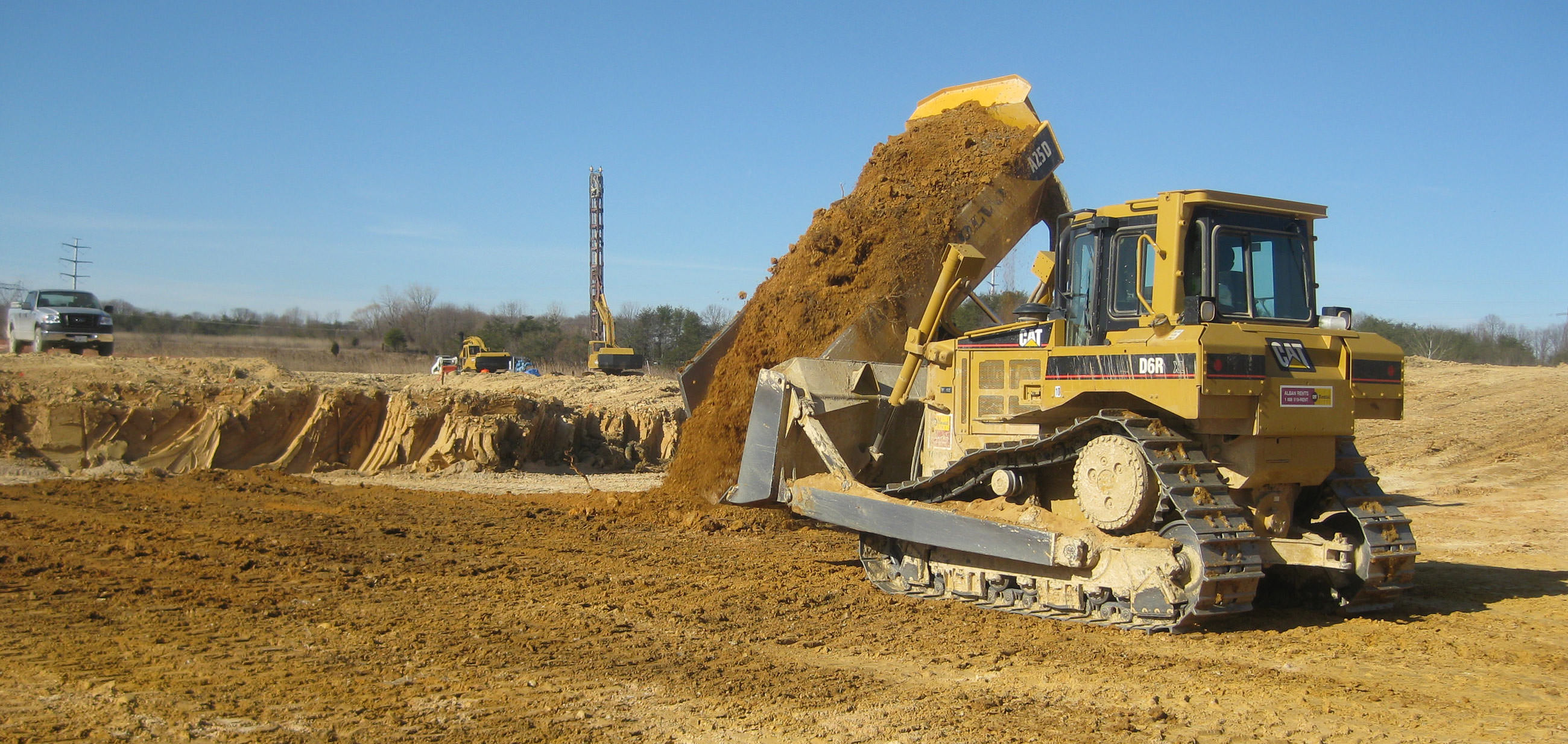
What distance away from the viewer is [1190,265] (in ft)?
21.9

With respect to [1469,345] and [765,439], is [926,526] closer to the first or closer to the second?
[765,439]

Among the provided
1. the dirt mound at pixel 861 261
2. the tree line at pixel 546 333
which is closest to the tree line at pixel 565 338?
the tree line at pixel 546 333

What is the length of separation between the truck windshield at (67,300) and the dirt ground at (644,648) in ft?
39.5

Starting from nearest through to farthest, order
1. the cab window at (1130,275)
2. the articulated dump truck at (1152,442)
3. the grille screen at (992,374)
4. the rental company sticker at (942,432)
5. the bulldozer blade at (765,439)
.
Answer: the articulated dump truck at (1152,442) → the cab window at (1130,275) → the grille screen at (992,374) → the rental company sticker at (942,432) → the bulldozer blade at (765,439)

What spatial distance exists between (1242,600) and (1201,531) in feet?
2.00

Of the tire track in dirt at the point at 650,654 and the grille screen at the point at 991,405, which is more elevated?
the grille screen at the point at 991,405

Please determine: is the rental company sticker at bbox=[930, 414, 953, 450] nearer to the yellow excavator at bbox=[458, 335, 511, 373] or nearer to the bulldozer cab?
the bulldozer cab

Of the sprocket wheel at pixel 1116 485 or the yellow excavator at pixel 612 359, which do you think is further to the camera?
the yellow excavator at pixel 612 359

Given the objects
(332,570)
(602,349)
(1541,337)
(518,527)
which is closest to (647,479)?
(518,527)

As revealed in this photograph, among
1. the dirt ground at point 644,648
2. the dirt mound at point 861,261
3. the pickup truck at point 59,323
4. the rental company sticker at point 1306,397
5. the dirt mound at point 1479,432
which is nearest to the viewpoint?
the dirt ground at point 644,648

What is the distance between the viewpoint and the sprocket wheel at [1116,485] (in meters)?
6.36

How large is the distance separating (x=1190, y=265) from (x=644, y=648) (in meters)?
3.99

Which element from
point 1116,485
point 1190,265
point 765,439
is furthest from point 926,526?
point 1190,265

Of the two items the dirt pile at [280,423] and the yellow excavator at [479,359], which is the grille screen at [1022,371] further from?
the yellow excavator at [479,359]
